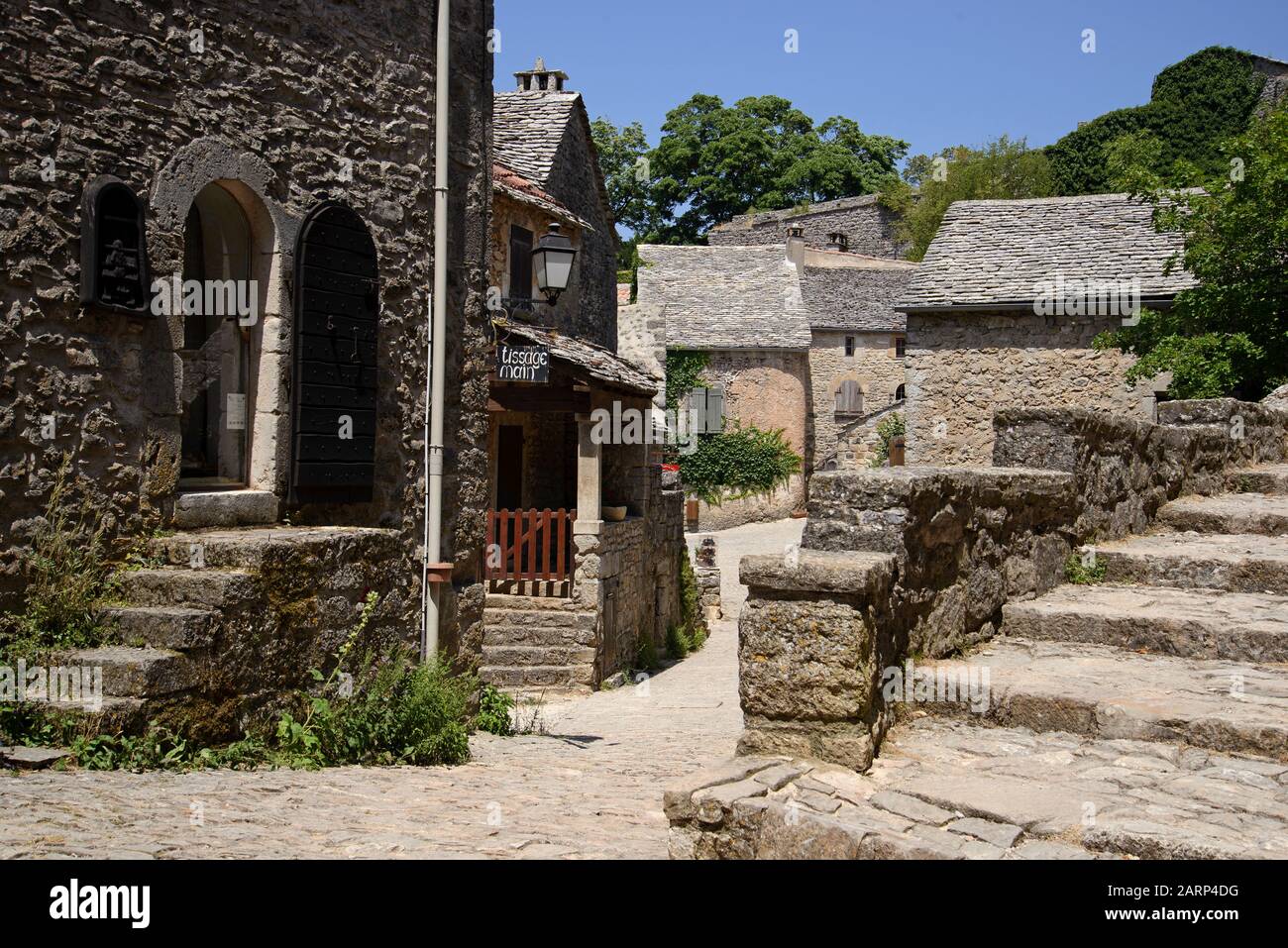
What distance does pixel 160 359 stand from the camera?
645 centimetres

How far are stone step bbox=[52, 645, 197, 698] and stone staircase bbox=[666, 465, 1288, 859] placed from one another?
3040 mm

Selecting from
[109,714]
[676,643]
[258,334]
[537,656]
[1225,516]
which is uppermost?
[258,334]

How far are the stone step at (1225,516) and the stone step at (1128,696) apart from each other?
9.52 feet

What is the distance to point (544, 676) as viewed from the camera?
1352 cm

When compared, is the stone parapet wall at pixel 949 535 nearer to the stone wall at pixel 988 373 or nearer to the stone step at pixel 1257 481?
the stone step at pixel 1257 481

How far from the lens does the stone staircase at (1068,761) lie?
3.41 meters

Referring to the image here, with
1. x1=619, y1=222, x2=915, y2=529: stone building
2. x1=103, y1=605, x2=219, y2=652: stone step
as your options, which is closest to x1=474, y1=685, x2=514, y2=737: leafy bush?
x1=103, y1=605, x2=219, y2=652: stone step

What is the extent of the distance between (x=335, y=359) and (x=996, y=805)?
5230 millimetres

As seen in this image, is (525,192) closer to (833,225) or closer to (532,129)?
(532,129)

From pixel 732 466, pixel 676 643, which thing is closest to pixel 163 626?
pixel 676 643

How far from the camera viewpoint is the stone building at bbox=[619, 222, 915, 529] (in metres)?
33.7
